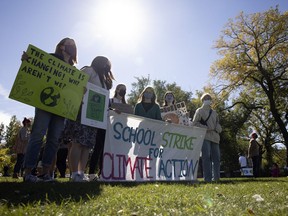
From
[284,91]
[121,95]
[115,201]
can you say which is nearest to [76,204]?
[115,201]

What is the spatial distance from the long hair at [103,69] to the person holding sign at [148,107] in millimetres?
1048

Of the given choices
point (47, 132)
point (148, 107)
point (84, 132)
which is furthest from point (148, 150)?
point (47, 132)

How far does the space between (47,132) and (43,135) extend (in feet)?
0.80

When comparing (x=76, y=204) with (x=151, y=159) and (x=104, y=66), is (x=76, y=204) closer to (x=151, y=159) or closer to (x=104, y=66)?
(x=104, y=66)

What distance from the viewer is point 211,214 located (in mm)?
2299

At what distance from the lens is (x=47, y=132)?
466 cm

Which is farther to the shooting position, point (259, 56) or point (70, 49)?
point (259, 56)

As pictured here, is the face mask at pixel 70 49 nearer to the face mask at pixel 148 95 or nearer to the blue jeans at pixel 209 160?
the face mask at pixel 148 95

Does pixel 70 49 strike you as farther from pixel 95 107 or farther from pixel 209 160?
pixel 209 160

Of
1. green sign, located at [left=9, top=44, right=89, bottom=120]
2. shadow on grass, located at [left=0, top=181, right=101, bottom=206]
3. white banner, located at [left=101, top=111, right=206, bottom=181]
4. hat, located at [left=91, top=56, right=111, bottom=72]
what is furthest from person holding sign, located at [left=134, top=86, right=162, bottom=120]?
shadow on grass, located at [left=0, top=181, right=101, bottom=206]

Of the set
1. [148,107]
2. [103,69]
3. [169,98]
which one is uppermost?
[169,98]

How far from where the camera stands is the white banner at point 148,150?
550 cm

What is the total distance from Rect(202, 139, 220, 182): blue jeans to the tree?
17775 millimetres

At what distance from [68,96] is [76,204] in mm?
2507
